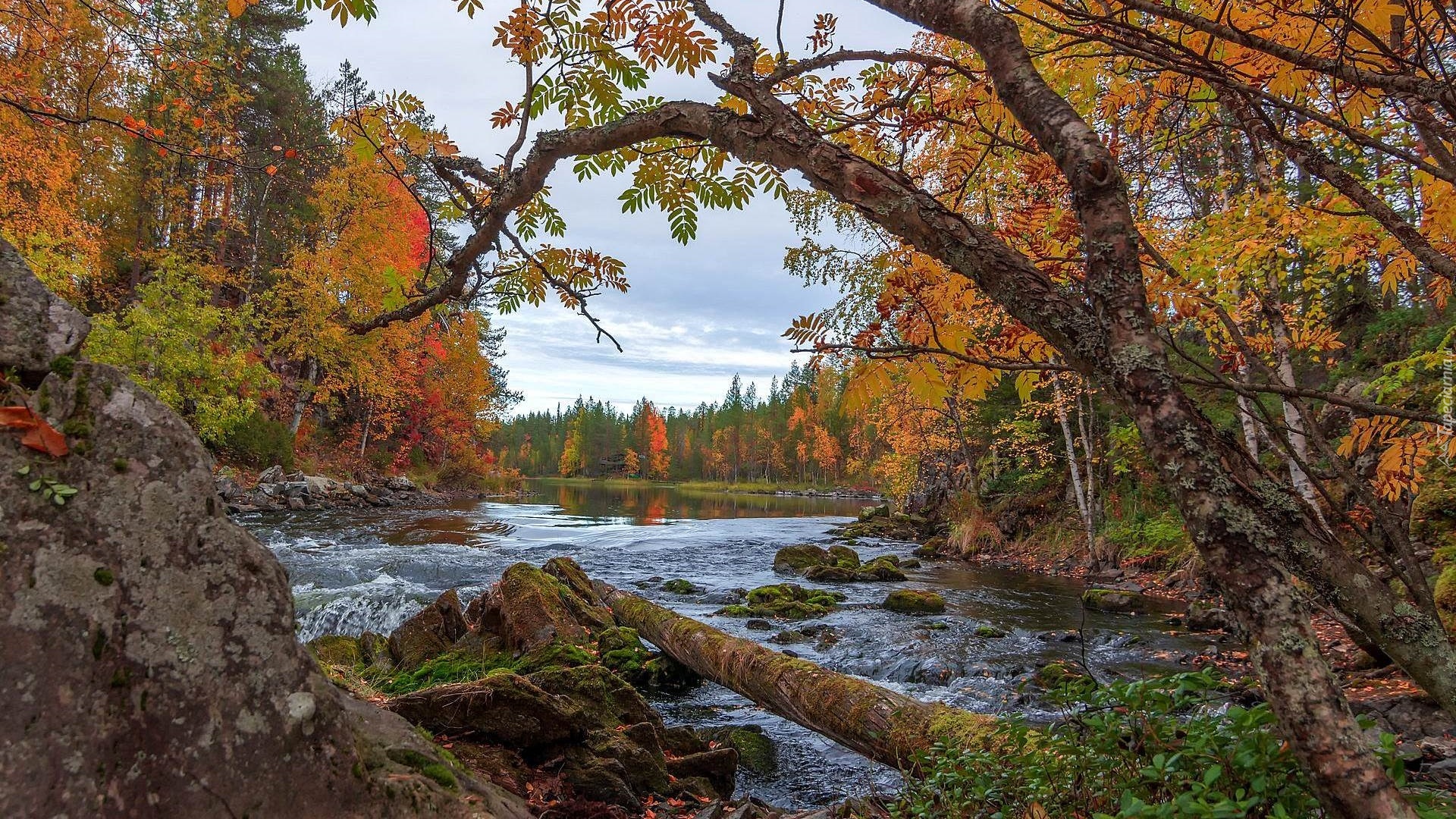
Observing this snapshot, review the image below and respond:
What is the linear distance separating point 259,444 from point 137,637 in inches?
1012

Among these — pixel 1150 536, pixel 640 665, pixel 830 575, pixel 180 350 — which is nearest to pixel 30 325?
pixel 640 665

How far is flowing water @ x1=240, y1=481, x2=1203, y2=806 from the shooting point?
21.1 feet

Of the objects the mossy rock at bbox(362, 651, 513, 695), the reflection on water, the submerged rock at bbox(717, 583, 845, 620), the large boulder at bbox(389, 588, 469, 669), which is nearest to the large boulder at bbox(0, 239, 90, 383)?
the mossy rock at bbox(362, 651, 513, 695)

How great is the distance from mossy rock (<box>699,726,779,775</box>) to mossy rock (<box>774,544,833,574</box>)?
31.8ft

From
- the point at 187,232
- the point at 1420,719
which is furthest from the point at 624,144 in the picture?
the point at 187,232

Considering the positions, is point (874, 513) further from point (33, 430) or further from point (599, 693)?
point (33, 430)

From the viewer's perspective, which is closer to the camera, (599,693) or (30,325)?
(30,325)

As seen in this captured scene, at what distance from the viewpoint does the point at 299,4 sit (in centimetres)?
258

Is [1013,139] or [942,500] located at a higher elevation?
[1013,139]

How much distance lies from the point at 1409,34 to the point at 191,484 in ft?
20.0

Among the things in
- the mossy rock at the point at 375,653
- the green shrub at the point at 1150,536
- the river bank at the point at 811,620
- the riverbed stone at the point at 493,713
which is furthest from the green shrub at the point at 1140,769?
the green shrub at the point at 1150,536

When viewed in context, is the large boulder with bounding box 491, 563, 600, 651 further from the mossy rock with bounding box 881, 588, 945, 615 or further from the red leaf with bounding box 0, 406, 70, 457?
the mossy rock with bounding box 881, 588, 945, 615

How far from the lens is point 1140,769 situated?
85.8 inches

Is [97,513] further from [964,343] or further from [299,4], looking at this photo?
[964,343]
